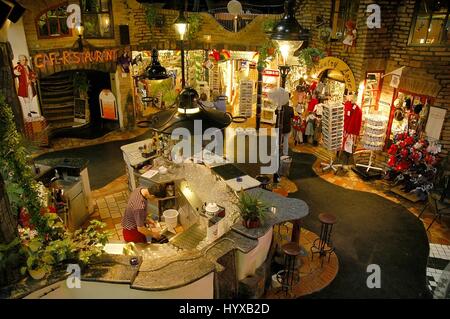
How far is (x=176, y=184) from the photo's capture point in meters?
7.07

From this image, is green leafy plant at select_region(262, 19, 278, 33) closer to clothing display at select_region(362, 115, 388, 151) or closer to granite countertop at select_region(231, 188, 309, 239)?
clothing display at select_region(362, 115, 388, 151)

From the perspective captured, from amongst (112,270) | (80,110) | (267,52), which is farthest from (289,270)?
(80,110)

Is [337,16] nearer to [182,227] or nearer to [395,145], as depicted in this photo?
[395,145]

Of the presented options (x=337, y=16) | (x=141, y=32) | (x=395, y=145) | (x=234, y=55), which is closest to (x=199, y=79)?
(x=234, y=55)

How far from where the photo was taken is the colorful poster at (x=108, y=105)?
12898 mm

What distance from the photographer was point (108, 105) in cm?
1300

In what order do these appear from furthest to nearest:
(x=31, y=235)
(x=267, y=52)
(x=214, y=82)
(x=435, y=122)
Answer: (x=214, y=82) → (x=267, y=52) → (x=435, y=122) → (x=31, y=235)

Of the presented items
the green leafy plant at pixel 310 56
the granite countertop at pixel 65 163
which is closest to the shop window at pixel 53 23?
the granite countertop at pixel 65 163

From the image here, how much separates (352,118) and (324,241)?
4657 mm

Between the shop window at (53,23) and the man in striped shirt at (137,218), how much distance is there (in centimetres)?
761

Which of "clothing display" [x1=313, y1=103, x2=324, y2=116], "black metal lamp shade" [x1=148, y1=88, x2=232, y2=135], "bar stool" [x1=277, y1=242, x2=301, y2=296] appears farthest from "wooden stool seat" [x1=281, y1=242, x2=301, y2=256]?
"clothing display" [x1=313, y1=103, x2=324, y2=116]

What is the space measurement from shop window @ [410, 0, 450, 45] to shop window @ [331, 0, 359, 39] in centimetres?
168

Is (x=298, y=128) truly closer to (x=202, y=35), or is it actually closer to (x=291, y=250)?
(x=202, y=35)

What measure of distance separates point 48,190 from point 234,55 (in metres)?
11.2
